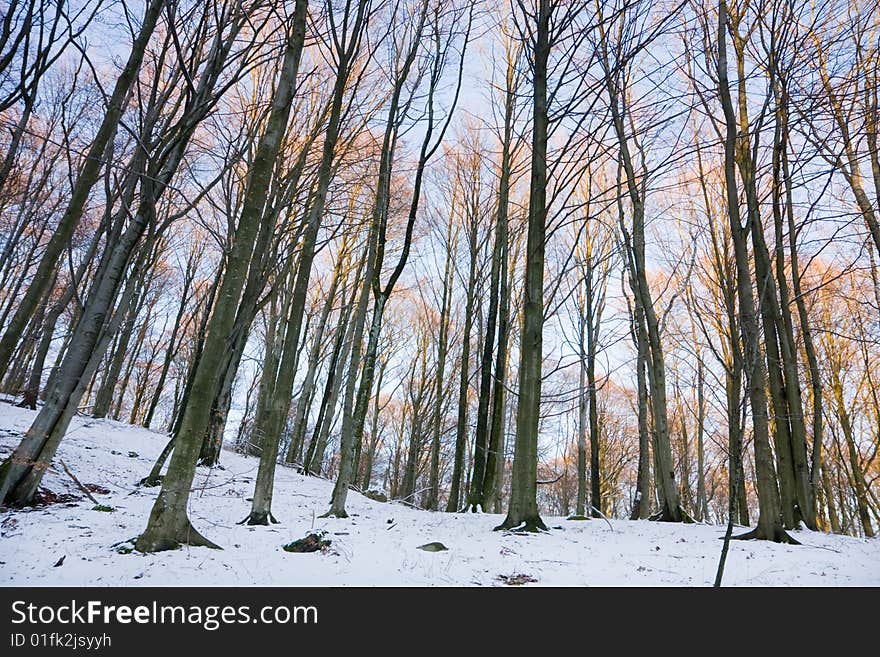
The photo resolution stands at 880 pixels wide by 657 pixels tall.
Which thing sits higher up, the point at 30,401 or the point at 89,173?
the point at 89,173

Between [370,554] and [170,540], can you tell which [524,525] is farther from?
[170,540]

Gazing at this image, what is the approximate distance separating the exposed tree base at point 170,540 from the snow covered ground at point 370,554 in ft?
0.32

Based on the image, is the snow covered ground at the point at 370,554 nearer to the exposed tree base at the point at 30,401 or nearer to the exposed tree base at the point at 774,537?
the exposed tree base at the point at 774,537

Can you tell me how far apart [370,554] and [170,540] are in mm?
1506

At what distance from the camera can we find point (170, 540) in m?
3.11

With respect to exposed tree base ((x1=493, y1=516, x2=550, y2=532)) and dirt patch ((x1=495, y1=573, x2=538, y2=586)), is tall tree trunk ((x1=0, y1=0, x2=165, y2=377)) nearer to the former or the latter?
dirt patch ((x1=495, y1=573, x2=538, y2=586))

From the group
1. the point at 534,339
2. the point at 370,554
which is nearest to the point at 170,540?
the point at 370,554

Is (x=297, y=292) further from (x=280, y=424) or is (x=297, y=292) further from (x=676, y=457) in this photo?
(x=676, y=457)

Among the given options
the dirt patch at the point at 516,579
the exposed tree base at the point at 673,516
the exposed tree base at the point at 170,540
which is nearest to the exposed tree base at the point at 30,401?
the exposed tree base at the point at 170,540

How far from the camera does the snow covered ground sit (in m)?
2.73

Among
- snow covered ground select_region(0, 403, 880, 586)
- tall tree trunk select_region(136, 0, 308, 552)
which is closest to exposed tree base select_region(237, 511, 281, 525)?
snow covered ground select_region(0, 403, 880, 586)

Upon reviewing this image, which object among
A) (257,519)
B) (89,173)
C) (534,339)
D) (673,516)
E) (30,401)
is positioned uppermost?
(89,173)
